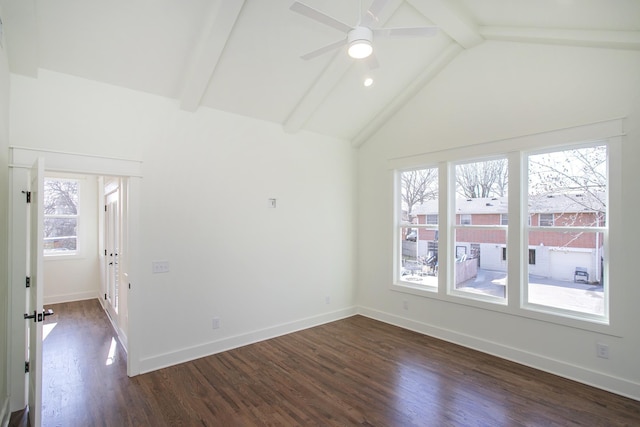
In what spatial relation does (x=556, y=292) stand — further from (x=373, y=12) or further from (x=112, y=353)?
(x=112, y=353)

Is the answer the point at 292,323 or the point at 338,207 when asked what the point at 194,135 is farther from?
the point at 292,323

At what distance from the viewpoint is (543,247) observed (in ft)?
11.8

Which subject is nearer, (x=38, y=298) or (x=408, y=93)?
(x=38, y=298)

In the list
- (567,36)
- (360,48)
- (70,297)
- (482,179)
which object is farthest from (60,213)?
(567,36)

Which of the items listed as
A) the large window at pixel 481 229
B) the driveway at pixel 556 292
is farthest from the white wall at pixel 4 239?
the driveway at pixel 556 292

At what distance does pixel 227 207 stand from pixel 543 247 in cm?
381

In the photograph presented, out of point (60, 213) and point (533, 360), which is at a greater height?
point (60, 213)

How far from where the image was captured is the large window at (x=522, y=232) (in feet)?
10.8

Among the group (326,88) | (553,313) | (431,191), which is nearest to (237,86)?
Result: (326,88)

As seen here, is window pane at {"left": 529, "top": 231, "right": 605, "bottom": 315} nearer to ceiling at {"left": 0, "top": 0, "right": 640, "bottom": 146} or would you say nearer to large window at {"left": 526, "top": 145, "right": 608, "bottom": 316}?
large window at {"left": 526, "top": 145, "right": 608, "bottom": 316}

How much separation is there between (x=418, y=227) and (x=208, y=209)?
305cm

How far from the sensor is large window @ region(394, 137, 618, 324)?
3.29 m

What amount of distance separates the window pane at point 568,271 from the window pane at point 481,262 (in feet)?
1.08

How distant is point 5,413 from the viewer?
2586mm
